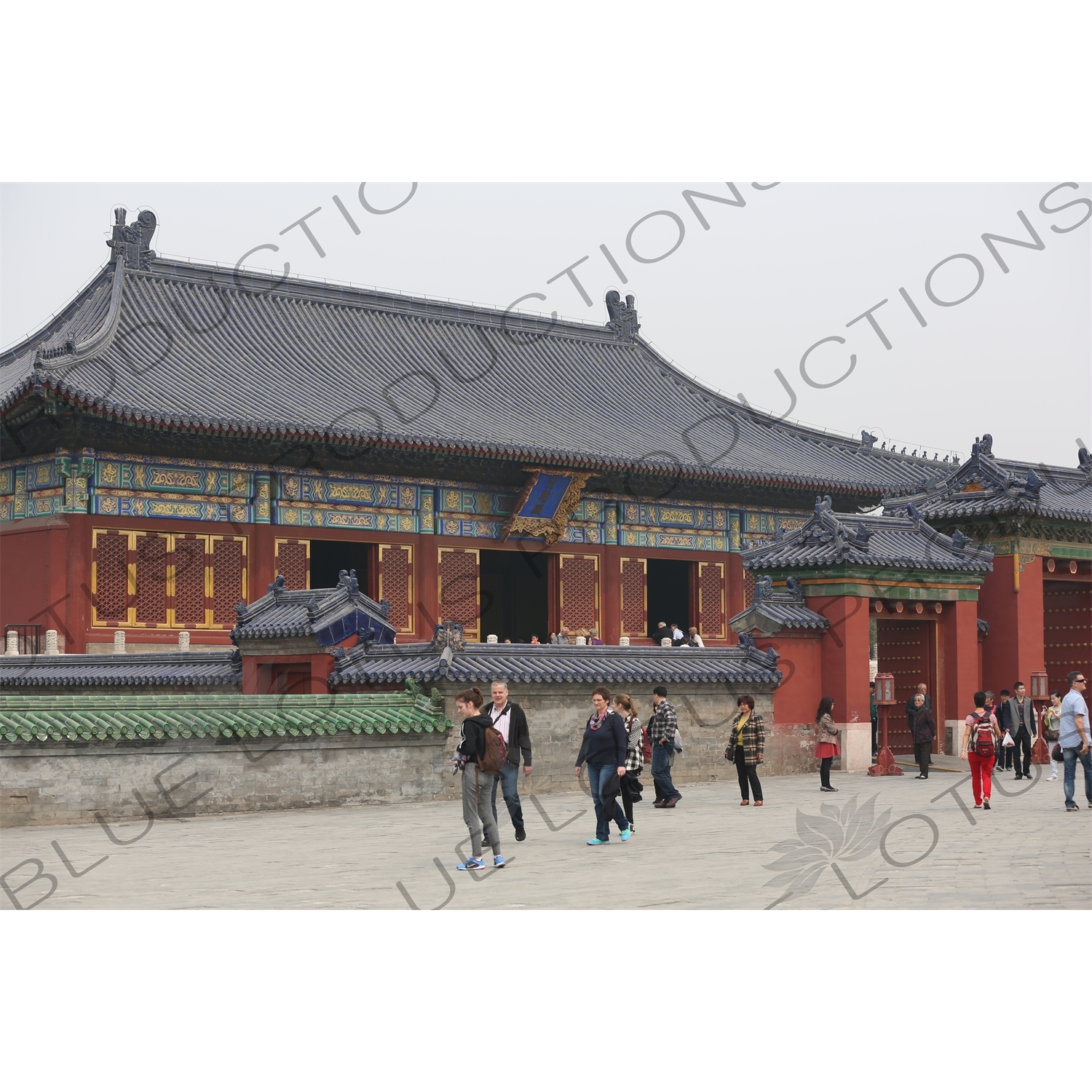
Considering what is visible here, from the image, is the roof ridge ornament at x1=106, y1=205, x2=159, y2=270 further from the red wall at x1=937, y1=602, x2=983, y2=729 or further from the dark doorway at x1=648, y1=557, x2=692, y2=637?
the red wall at x1=937, y1=602, x2=983, y2=729

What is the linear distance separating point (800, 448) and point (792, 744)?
56.1 ft

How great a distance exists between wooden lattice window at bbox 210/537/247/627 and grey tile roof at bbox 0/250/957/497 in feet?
8.36

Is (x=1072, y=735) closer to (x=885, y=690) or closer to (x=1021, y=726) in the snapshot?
(x=1021, y=726)

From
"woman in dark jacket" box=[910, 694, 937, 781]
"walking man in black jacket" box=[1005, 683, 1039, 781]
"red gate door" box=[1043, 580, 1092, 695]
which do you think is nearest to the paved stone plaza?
"woman in dark jacket" box=[910, 694, 937, 781]

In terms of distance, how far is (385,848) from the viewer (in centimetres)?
1382

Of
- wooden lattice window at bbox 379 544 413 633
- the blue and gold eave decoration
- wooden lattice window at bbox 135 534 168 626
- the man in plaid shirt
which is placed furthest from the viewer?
the blue and gold eave decoration

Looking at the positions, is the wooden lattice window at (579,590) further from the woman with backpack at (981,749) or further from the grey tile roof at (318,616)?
the woman with backpack at (981,749)

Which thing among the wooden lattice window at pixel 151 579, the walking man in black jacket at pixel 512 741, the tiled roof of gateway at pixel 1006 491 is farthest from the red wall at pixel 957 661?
the wooden lattice window at pixel 151 579

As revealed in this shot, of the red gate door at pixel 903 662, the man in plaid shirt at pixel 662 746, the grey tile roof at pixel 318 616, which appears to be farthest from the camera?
the red gate door at pixel 903 662

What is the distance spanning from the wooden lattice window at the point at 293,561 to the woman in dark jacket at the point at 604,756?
1693cm

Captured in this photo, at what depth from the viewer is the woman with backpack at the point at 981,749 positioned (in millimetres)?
16438

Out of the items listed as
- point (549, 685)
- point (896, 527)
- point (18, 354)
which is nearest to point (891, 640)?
point (896, 527)

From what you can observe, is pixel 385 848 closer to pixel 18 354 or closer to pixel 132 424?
pixel 132 424

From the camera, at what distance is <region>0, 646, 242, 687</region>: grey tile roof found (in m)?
23.9
